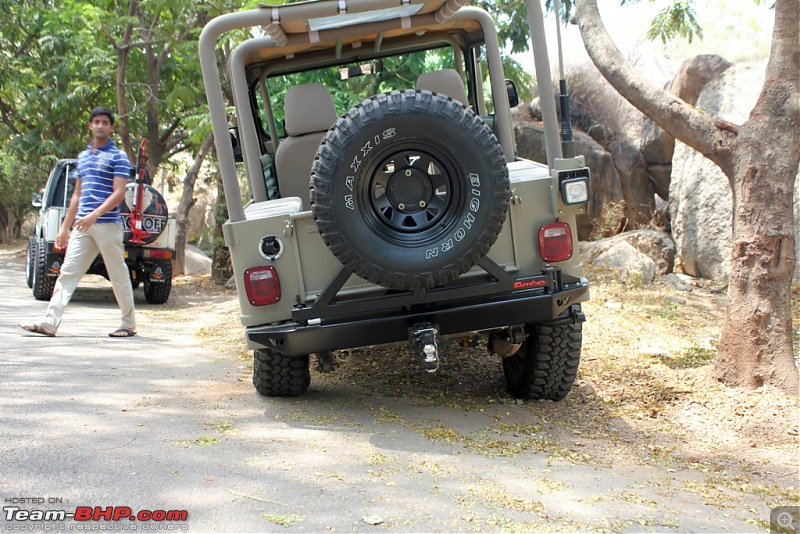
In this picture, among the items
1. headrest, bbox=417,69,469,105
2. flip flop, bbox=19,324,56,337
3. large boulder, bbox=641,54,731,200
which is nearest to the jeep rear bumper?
headrest, bbox=417,69,469,105

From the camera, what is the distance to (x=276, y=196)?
19.4 feet

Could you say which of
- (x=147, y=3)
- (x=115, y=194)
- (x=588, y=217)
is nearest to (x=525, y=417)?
(x=115, y=194)

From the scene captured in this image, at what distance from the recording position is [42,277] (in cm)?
1085

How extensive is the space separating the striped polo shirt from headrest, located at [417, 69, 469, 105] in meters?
2.88

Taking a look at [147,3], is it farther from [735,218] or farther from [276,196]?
[735,218]

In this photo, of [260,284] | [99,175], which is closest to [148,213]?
[99,175]

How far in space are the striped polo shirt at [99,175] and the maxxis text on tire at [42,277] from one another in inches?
175

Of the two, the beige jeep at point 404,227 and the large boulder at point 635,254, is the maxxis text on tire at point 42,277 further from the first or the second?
the large boulder at point 635,254

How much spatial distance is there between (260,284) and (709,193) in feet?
26.3

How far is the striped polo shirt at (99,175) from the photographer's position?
6.82m

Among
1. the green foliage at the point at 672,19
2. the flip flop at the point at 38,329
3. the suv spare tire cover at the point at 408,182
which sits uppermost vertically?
the green foliage at the point at 672,19

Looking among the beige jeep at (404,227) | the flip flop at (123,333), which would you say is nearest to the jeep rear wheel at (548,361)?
the beige jeep at (404,227)

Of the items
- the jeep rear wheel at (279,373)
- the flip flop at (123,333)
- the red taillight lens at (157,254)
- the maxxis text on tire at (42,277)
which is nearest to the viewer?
the jeep rear wheel at (279,373)

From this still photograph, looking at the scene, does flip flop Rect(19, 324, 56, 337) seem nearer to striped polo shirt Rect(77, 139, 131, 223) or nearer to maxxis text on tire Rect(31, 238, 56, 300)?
striped polo shirt Rect(77, 139, 131, 223)
